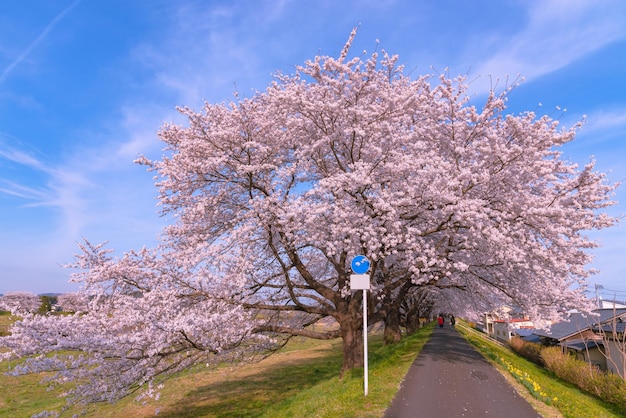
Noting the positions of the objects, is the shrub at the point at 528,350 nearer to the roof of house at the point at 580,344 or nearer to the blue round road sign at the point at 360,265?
the roof of house at the point at 580,344

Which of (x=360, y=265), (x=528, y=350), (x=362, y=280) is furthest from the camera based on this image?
(x=528, y=350)

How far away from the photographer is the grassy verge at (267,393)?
10.5 m

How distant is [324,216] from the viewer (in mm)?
13492

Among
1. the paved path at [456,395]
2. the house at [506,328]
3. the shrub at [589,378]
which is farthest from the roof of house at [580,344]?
the house at [506,328]

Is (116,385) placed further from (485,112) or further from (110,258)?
(485,112)

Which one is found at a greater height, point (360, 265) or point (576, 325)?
point (360, 265)

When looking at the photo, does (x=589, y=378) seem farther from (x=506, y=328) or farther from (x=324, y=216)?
(x=506, y=328)

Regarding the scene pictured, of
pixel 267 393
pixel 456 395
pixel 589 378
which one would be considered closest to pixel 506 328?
pixel 589 378

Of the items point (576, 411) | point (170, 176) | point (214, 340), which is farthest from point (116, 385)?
point (576, 411)

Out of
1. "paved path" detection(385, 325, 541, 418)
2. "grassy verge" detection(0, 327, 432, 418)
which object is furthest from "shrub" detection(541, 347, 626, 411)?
"grassy verge" detection(0, 327, 432, 418)

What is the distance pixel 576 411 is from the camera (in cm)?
995

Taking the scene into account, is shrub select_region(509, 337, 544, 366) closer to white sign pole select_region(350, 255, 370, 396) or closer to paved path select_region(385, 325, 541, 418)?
paved path select_region(385, 325, 541, 418)

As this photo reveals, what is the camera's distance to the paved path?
29.9ft

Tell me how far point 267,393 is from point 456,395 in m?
14.1
